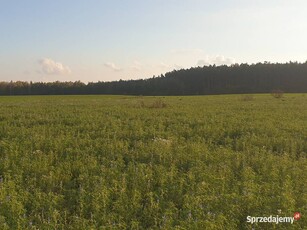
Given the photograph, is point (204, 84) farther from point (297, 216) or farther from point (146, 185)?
point (297, 216)

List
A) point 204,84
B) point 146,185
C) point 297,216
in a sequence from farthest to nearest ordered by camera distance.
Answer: point 204,84
point 146,185
point 297,216

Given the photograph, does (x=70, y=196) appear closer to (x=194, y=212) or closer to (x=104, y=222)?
(x=104, y=222)

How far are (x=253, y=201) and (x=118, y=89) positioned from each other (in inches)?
5079

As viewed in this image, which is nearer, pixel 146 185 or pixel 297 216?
pixel 297 216

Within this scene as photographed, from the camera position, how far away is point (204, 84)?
13925 centimetres

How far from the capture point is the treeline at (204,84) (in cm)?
12888

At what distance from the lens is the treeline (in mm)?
128875

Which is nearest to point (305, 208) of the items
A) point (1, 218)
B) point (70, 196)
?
point (70, 196)

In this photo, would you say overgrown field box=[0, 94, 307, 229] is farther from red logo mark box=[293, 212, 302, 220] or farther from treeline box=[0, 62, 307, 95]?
treeline box=[0, 62, 307, 95]

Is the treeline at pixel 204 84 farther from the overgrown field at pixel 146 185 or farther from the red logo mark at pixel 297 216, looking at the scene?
the red logo mark at pixel 297 216

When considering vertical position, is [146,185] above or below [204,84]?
below

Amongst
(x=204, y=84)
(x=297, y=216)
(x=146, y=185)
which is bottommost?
(x=297, y=216)

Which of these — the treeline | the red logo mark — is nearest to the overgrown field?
the red logo mark

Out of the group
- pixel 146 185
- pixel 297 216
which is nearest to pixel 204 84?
pixel 146 185
